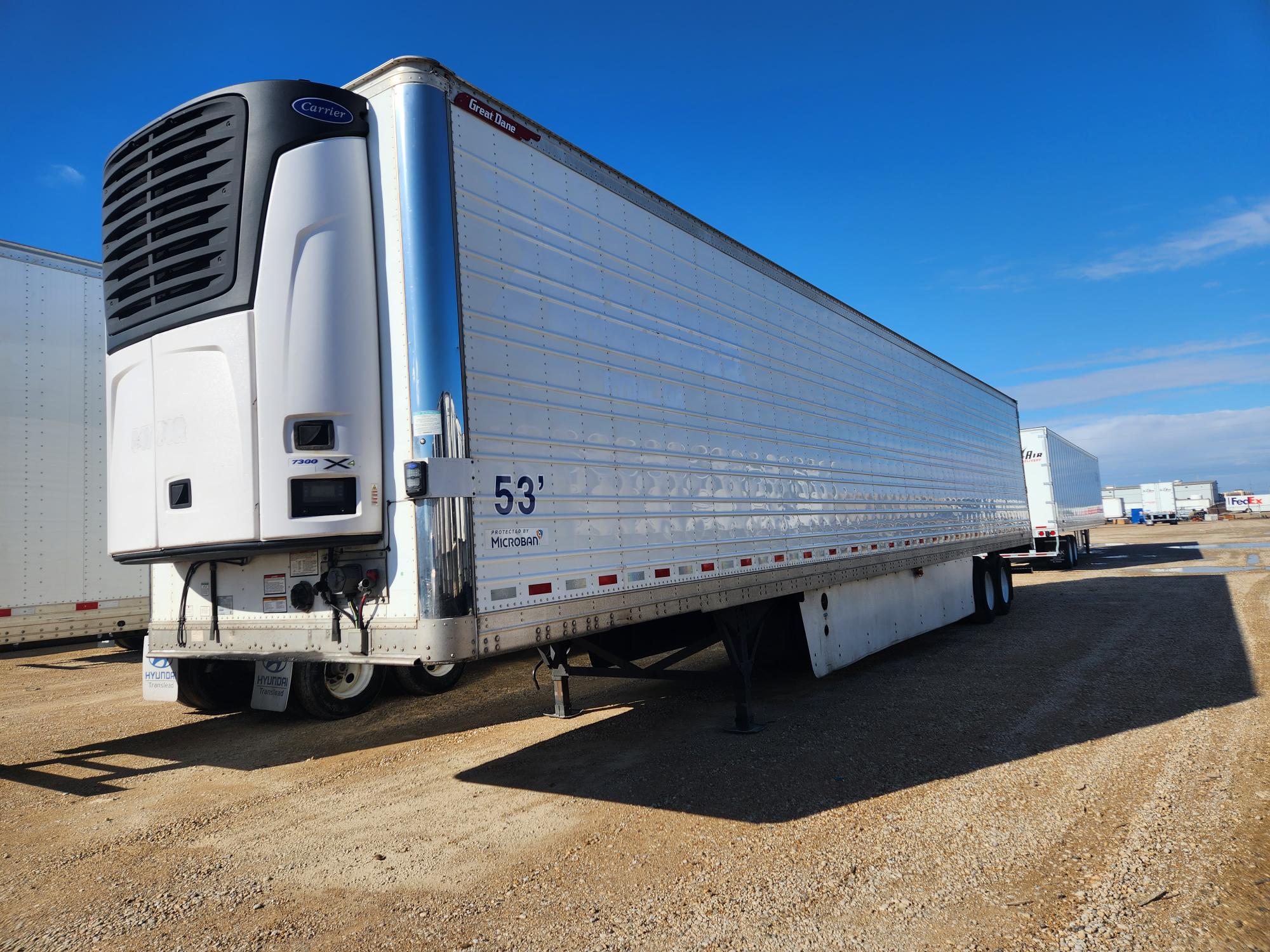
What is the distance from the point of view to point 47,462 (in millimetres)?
7227

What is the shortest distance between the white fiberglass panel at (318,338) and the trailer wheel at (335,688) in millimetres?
3412

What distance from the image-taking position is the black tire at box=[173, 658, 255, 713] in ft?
19.5

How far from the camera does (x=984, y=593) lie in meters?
12.6

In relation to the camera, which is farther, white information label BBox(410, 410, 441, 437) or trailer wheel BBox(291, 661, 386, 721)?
trailer wheel BBox(291, 661, 386, 721)

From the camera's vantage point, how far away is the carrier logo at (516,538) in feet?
A: 12.7

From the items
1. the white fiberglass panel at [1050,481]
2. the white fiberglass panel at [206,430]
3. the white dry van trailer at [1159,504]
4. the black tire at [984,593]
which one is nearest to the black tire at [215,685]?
the white fiberglass panel at [206,430]

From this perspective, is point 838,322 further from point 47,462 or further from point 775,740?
point 47,462

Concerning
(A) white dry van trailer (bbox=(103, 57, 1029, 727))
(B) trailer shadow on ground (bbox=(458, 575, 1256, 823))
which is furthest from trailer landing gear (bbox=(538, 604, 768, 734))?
(B) trailer shadow on ground (bbox=(458, 575, 1256, 823))

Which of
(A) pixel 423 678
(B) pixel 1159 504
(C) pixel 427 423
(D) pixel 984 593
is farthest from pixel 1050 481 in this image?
(B) pixel 1159 504

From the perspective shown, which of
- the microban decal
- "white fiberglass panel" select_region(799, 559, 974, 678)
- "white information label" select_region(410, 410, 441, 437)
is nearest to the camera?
"white information label" select_region(410, 410, 441, 437)

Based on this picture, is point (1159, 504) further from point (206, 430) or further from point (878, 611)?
point (206, 430)

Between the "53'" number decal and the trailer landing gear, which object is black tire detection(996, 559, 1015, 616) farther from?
the "53'" number decal

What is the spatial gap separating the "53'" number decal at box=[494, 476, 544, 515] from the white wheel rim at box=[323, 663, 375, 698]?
377 cm

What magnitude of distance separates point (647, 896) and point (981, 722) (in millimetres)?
3807
